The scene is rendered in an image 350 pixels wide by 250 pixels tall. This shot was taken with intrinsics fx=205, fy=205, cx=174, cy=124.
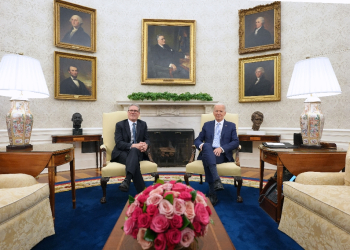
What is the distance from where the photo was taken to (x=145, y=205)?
104 cm

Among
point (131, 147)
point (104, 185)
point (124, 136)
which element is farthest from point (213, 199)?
point (124, 136)

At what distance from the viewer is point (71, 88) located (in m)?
4.89

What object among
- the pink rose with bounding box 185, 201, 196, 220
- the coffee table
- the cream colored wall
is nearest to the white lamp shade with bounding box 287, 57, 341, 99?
the coffee table

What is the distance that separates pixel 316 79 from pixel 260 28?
330 cm

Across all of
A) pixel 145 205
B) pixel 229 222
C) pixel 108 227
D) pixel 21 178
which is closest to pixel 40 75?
pixel 21 178

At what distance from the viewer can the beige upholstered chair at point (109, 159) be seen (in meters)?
2.76

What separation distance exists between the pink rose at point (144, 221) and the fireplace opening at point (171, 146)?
13.1ft

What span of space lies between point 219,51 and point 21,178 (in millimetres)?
4960

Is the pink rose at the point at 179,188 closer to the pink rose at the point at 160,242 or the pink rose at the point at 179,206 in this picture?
the pink rose at the point at 179,206

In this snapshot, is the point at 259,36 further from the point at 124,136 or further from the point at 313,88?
the point at 124,136

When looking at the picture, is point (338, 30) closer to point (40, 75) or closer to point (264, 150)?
point (264, 150)

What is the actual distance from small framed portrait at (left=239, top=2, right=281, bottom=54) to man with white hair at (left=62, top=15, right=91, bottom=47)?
12.8ft

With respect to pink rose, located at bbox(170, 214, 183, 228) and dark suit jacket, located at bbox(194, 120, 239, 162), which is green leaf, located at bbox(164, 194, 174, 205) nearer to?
pink rose, located at bbox(170, 214, 183, 228)

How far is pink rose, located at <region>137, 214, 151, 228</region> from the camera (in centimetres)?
97
